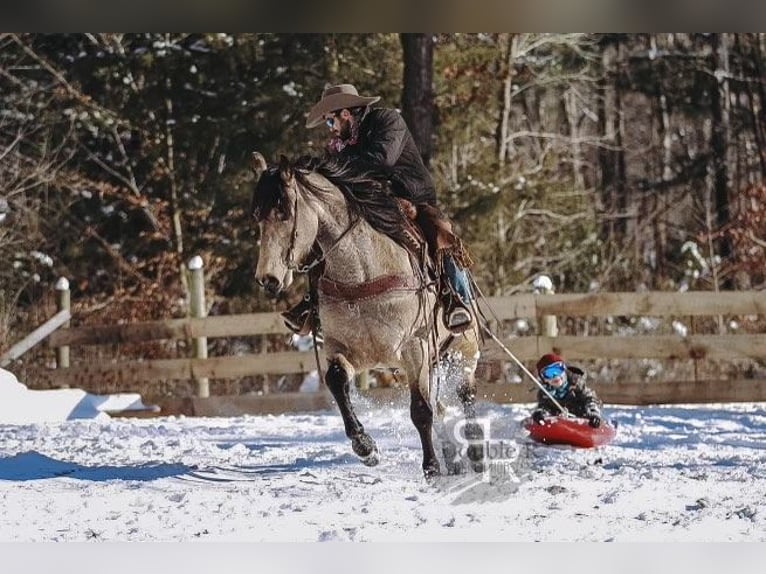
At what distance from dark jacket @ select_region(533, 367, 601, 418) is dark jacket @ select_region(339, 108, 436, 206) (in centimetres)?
103

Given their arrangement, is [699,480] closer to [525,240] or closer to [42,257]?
[525,240]

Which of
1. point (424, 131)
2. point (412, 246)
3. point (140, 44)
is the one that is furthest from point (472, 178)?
point (412, 246)

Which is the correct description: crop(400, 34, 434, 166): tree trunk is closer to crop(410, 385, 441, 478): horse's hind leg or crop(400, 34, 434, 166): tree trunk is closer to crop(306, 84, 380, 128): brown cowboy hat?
crop(306, 84, 380, 128): brown cowboy hat

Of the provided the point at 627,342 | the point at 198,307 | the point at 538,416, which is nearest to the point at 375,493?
the point at 538,416

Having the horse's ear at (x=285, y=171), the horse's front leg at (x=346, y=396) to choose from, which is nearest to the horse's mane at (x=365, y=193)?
the horse's ear at (x=285, y=171)

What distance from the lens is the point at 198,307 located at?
736 cm

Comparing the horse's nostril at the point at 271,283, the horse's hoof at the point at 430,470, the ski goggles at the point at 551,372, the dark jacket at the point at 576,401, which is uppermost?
the horse's nostril at the point at 271,283

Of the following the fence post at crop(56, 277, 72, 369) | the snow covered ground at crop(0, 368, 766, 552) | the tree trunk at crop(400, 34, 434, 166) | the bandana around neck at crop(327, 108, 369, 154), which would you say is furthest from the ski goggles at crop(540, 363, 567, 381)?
the fence post at crop(56, 277, 72, 369)

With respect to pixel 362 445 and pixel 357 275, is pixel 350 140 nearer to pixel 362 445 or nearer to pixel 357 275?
pixel 357 275

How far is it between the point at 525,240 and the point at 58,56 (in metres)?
3.48

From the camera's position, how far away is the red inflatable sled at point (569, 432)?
514cm

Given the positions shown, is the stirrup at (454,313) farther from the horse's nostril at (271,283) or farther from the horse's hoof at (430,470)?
the horse's nostril at (271,283)

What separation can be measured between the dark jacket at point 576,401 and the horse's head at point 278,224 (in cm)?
151

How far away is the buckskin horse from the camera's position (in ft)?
14.1
